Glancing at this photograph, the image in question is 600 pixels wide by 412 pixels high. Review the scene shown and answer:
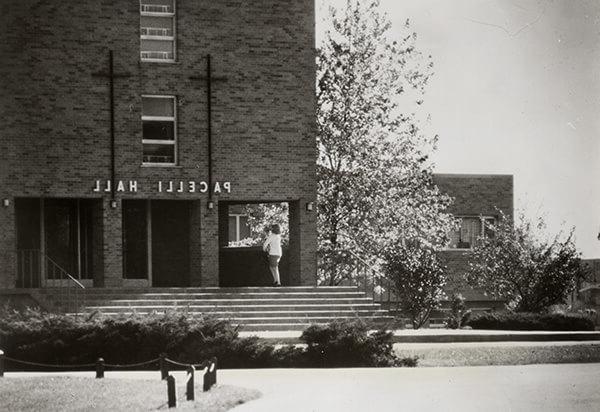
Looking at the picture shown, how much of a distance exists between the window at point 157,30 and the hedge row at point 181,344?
12445 mm

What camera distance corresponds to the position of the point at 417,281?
37625 mm

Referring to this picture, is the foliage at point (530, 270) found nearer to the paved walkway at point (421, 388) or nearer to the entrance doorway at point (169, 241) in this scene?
the entrance doorway at point (169, 241)

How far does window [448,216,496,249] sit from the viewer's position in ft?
180

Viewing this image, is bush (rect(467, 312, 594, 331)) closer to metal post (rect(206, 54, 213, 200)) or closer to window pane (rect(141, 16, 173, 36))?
metal post (rect(206, 54, 213, 200))

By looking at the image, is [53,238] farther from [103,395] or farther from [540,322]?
[103,395]

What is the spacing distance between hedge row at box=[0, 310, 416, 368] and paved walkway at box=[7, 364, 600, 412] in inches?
41.4

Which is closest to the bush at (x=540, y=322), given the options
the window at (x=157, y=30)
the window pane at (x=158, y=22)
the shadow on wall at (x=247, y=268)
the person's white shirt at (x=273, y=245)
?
the person's white shirt at (x=273, y=245)

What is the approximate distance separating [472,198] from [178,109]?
21553mm

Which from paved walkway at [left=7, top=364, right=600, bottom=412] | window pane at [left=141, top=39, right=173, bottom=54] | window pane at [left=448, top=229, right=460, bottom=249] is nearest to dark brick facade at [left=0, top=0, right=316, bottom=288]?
window pane at [left=141, top=39, right=173, bottom=54]

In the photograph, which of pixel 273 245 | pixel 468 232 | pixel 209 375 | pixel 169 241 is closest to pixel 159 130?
pixel 169 241

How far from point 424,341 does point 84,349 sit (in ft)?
28.1

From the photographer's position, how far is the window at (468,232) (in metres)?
54.8

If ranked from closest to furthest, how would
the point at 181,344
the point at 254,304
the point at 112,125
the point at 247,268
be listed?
the point at 181,344, the point at 254,304, the point at 112,125, the point at 247,268

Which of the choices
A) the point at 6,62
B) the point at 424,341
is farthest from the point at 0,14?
the point at 424,341
